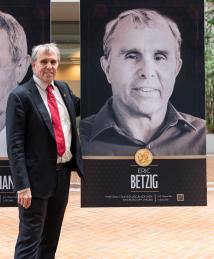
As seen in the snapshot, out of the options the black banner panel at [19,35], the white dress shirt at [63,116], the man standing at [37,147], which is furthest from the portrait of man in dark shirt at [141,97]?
the man standing at [37,147]

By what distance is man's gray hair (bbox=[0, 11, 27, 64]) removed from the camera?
534 cm

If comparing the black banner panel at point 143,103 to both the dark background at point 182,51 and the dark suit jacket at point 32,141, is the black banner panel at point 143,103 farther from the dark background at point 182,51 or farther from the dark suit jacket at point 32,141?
the dark suit jacket at point 32,141

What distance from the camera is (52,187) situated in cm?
323

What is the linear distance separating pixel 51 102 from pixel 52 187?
1.93ft

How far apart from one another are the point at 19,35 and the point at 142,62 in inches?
55.9

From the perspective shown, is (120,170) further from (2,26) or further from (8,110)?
(8,110)

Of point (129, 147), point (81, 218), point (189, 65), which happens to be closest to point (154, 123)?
point (129, 147)

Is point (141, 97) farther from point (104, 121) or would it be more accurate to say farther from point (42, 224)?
point (42, 224)

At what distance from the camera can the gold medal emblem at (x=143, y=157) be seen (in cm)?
545

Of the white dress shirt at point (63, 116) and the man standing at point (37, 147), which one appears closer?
the man standing at point (37, 147)

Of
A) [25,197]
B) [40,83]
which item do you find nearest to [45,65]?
[40,83]

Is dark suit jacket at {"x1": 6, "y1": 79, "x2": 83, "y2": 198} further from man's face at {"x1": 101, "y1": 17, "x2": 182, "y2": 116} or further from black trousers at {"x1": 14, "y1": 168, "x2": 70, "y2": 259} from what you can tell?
man's face at {"x1": 101, "y1": 17, "x2": 182, "y2": 116}

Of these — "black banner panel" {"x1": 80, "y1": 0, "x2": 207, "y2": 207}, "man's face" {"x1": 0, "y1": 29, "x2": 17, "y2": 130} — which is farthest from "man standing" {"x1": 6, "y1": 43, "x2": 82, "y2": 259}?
"man's face" {"x1": 0, "y1": 29, "x2": 17, "y2": 130}

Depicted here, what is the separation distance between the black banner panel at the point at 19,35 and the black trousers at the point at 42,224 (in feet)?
7.56
